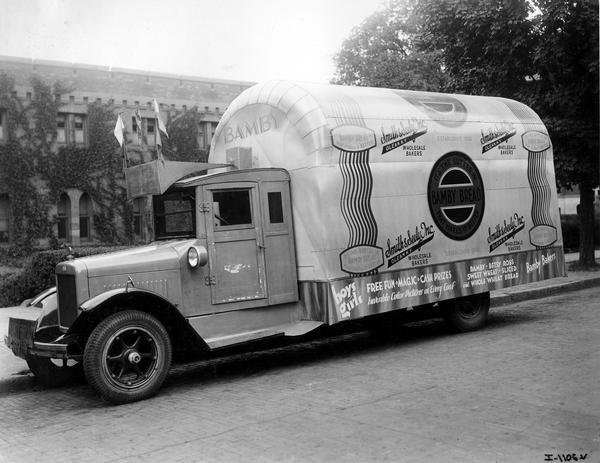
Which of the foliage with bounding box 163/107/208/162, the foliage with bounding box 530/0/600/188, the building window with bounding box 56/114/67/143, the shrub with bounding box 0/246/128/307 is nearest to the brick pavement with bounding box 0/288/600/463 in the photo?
the shrub with bounding box 0/246/128/307

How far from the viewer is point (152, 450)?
16.0 feet

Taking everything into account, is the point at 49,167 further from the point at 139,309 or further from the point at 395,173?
the point at 139,309

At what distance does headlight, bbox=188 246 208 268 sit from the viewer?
703cm

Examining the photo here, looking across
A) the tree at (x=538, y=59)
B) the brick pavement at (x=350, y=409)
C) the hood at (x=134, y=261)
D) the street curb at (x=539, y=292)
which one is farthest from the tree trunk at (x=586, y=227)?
the hood at (x=134, y=261)

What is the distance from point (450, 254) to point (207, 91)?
21065 mm

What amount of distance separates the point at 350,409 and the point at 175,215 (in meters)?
3.25

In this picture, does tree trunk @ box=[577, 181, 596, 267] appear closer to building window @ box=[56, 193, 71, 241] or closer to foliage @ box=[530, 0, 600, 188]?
foliage @ box=[530, 0, 600, 188]

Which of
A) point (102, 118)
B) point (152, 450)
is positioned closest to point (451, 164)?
point (152, 450)

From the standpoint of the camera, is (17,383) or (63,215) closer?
(17,383)

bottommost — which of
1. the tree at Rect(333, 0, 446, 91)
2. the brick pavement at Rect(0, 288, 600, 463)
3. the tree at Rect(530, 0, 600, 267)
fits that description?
the brick pavement at Rect(0, 288, 600, 463)

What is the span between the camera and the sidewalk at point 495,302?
24.6 feet

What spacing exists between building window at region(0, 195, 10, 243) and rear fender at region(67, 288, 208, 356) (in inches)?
714

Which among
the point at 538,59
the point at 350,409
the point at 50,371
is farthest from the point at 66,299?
the point at 538,59

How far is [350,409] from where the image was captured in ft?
18.6
